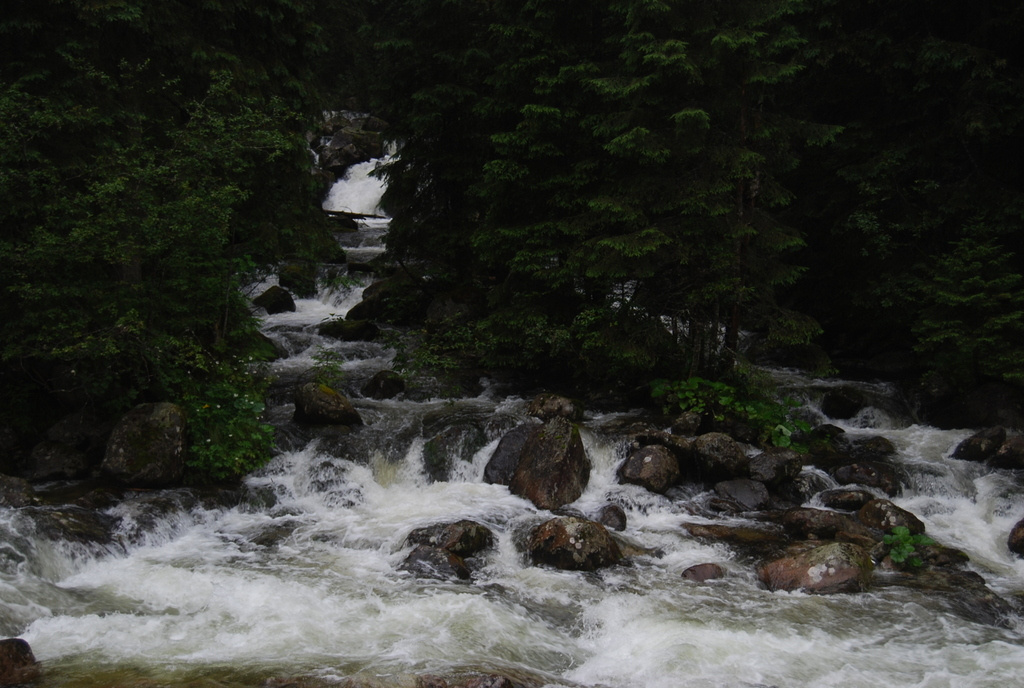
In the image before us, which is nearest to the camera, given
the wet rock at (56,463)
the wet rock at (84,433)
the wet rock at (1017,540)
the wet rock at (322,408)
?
the wet rock at (1017,540)

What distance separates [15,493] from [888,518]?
429 inches

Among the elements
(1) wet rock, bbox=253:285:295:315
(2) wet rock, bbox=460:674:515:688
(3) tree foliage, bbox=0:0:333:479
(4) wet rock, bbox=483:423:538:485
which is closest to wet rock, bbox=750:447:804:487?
(4) wet rock, bbox=483:423:538:485

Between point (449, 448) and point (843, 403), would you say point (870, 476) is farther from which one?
point (449, 448)

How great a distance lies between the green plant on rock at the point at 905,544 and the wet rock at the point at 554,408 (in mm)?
5209

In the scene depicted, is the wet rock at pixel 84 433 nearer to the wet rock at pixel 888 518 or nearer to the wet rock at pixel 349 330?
the wet rock at pixel 349 330

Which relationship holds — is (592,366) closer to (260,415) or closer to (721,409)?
(721,409)

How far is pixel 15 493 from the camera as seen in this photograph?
862 centimetres

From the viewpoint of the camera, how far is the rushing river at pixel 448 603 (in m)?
6.19

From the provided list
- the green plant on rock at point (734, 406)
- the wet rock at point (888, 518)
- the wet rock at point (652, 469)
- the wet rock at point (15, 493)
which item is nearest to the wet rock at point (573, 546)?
the wet rock at point (652, 469)

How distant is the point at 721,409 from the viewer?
12.3 m

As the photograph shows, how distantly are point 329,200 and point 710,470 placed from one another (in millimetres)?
22512

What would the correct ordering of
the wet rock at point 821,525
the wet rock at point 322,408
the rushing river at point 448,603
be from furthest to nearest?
the wet rock at point 322,408 → the wet rock at point 821,525 → the rushing river at point 448,603

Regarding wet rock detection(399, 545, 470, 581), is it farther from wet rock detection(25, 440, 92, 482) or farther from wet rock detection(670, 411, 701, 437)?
wet rock detection(25, 440, 92, 482)

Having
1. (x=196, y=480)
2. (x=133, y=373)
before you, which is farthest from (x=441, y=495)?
(x=133, y=373)
